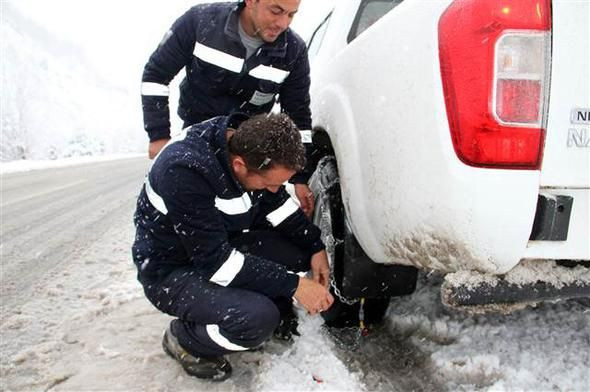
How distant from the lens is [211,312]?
6.55 feet

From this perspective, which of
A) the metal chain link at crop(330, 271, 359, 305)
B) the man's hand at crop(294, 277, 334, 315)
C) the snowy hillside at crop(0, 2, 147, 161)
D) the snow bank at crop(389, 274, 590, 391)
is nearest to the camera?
the snow bank at crop(389, 274, 590, 391)

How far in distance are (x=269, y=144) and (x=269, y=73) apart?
88cm

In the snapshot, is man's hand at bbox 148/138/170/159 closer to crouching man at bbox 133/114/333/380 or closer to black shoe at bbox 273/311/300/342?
crouching man at bbox 133/114/333/380

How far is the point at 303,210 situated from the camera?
2645 millimetres

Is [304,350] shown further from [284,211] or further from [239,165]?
[239,165]

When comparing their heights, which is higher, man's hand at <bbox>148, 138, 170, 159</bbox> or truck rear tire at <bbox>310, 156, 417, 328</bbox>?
man's hand at <bbox>148, 138, 170, 159</bbox>

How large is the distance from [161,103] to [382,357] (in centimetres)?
166

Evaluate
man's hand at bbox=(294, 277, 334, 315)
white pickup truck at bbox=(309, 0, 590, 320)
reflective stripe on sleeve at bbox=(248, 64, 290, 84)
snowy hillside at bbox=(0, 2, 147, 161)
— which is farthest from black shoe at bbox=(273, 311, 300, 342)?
snowy hillside at bbox=(0, 2, 147, 161)

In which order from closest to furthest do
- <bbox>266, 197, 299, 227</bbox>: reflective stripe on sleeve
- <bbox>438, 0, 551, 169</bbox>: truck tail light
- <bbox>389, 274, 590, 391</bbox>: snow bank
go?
<bbox>438, 0, 551, 169</bbox>: truck tail light < <bbox>389, 274, 590, 391</bbox>: snow bank < <bbox>266, 197, 299, 227</bbox>: reflective stripe on sleeve

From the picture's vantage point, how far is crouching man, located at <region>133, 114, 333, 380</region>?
73.9 inches

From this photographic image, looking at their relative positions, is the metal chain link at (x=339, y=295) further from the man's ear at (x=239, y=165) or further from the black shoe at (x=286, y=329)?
the man's ear at (x=239, y=165)

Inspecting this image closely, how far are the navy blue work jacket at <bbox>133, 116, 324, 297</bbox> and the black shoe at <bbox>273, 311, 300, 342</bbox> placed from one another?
407mm

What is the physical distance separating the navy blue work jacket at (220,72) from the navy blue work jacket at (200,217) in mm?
550

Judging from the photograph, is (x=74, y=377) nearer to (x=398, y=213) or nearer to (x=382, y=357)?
(x=382, y=357)
